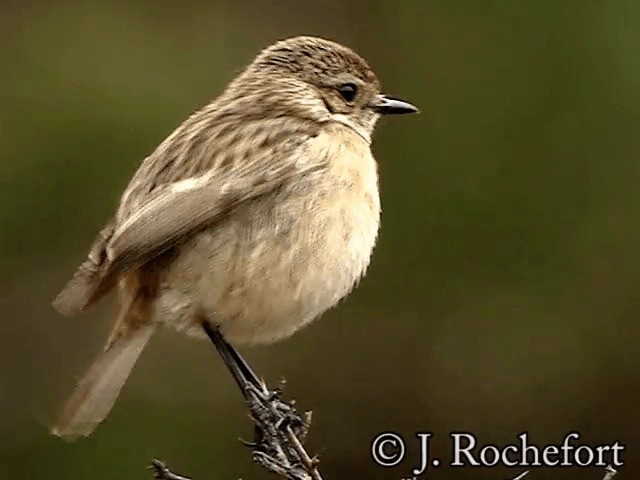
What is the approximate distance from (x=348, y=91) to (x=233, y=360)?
865mm

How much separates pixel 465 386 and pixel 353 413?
55cm

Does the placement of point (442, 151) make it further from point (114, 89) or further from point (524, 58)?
point (114, 89)

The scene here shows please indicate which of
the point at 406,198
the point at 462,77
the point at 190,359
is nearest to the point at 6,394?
the point at 190,359

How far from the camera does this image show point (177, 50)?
278 inches

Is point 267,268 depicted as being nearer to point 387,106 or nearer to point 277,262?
point 277,262

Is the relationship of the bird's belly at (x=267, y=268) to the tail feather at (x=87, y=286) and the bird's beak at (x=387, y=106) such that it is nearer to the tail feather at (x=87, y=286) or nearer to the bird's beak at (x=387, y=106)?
the tail feather at (x=87, y=286)

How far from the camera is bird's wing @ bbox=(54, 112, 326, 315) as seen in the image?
13.3 feet

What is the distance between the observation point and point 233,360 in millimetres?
4434

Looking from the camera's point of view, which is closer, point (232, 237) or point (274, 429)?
point (274, 429)

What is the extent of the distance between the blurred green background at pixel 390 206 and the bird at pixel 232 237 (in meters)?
2.13
